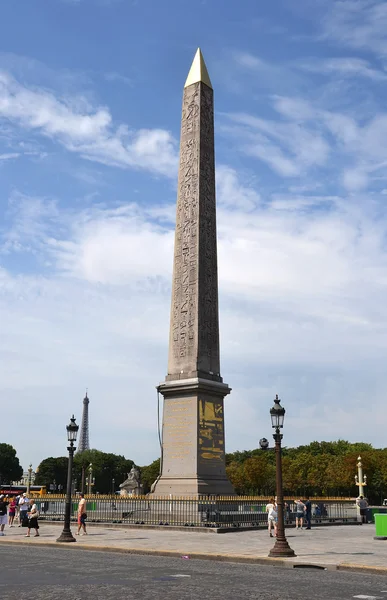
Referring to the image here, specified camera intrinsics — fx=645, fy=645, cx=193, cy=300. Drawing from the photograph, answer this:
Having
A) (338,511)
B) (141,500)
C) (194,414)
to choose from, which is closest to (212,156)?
(194,414)

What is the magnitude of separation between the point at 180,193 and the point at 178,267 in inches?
149

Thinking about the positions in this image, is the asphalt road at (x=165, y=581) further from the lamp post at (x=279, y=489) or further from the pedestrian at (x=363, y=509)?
the pedestrian at (x=363, y=509)

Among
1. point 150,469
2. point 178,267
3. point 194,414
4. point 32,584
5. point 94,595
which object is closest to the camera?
point 94,595

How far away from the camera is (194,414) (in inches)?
1063

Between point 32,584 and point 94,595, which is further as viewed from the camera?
point 32,584

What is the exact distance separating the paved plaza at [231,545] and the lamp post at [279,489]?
36cm

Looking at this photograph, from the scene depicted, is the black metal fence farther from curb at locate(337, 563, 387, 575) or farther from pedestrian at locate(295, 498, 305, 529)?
curb at locate(337, 563, 387, 575)

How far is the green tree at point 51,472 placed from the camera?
121m

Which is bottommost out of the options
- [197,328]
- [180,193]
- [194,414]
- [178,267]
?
[194,414]

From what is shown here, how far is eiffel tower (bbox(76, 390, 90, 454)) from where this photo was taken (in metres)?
167

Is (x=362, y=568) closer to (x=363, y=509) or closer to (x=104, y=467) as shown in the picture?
(x=363, y=509)

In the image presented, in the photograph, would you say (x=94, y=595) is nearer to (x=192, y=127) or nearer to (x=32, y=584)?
(x=32, y=584)

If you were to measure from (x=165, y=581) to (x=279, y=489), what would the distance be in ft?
19.7

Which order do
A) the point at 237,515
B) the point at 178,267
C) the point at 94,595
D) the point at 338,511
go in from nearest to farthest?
1. the point at 94,595
2. the point at 237,515
3. the point at 178,267
4. the point at 338,511
